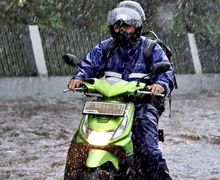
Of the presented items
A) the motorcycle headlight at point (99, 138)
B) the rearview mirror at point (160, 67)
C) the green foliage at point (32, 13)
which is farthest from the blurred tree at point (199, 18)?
the motorcycle headlight at point (99, 138)

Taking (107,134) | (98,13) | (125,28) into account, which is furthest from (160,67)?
(98,13)

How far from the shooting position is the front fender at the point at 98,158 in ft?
14.9

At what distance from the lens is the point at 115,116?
473cm

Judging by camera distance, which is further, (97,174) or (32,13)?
(32,13)

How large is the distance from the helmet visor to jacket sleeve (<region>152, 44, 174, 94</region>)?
0.30m

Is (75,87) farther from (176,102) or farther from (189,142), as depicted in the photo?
(176,102)

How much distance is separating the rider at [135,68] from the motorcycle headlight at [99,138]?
0.46 metres

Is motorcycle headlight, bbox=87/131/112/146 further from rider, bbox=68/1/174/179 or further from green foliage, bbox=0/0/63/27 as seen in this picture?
green foliage, bbox=0/0/63/27

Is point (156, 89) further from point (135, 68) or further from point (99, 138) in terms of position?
point (99, 138)

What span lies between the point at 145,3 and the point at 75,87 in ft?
51.1

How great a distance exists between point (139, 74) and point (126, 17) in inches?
20.4

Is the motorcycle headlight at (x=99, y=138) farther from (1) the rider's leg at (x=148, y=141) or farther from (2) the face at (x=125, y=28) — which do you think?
(2) the face at (x=125, y=28)

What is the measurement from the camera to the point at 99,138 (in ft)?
15.2

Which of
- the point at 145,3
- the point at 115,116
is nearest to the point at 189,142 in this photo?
the point at 115,116
